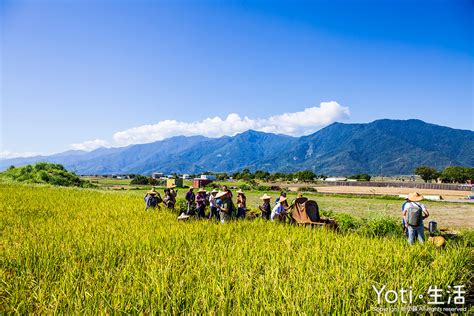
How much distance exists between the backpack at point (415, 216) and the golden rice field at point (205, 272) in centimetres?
101

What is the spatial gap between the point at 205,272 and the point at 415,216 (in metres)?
5.56

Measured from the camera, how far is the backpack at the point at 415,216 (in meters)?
7.65

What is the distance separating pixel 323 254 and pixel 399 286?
5.31 feet

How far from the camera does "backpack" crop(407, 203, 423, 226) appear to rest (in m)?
7.65

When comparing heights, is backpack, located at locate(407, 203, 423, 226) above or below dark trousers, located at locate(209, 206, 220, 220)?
above

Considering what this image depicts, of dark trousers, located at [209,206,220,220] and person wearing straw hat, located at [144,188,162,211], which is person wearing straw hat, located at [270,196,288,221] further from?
person wearing straw hat, located at [144,188,162,211]

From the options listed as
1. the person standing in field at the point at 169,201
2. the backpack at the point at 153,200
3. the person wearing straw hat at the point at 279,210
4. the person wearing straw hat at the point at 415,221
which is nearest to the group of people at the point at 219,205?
the person standing in field at the point at 169,201

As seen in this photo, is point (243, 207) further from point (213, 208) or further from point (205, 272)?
point (205, 272)

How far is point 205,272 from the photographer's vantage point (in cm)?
488

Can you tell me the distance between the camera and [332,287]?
411 cm

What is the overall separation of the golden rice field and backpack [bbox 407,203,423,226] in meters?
1.01

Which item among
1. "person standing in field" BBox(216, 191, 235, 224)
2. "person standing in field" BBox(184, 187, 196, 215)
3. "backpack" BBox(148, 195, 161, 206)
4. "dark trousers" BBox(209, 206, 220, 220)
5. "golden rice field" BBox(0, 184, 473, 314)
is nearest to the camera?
"golden rice field" BBox(0, 184, 473, 314)

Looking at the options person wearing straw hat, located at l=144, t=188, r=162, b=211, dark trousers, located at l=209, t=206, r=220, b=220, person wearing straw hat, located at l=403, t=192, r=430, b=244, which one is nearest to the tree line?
dark trousers, located at l=209, t=206, r=220, b=220

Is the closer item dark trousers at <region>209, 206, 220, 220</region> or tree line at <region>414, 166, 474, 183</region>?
dark trousers at <region>209, 206, 220, 220</region>
